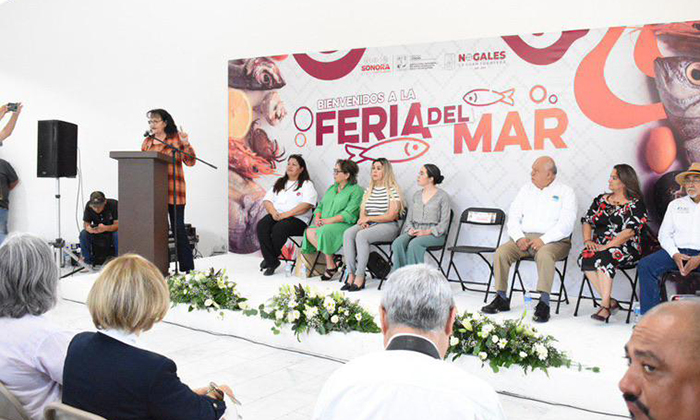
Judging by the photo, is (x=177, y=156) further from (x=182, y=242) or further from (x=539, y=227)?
(x=539, y=227)

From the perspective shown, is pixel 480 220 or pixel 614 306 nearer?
pixel 614 306

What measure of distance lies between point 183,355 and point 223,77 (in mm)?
4811

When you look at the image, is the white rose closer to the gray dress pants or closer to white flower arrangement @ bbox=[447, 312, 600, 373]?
white flower arrangement @ bbox=[447, 312, 600, 373]

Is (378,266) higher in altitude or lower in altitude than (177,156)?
lower

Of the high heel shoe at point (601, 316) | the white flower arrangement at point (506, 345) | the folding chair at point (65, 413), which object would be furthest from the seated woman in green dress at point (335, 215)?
the folding chair at point (65, 413)

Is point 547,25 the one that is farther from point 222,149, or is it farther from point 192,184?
point 192,184

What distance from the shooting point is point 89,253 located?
25.7 ft

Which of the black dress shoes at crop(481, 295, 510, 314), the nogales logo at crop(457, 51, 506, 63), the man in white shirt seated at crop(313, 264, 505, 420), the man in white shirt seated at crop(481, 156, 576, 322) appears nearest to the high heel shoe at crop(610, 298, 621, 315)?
the man in white shirt seated at crop(481, 156, 576, 322)

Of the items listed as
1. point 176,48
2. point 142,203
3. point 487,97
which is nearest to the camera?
point 142,203

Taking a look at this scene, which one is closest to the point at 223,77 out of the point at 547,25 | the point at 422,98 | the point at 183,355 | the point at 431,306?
the point at 422,98

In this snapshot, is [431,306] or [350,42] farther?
[350,42]

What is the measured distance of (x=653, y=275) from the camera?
4668 mm

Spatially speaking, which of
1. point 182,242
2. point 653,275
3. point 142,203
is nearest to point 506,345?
point 653,275

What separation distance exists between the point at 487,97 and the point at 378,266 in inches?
73.3
